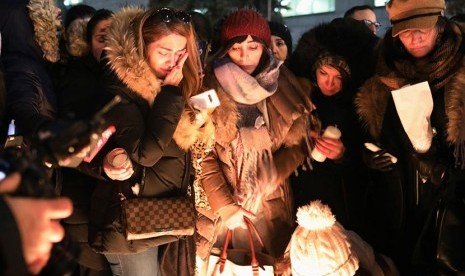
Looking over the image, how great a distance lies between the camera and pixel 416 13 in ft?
12.8

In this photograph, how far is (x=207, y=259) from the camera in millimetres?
3928

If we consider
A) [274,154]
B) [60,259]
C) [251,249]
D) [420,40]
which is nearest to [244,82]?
[274,154]

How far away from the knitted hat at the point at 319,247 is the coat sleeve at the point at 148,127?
3.28 feet

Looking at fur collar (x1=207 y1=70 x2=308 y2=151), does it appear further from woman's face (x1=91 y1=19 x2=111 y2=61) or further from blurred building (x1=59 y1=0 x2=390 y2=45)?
blurred building (x1=59 y1=0 x2=390 y2=45)

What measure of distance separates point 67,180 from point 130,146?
568 mm

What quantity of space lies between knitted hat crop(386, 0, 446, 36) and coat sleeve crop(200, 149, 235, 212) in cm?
144

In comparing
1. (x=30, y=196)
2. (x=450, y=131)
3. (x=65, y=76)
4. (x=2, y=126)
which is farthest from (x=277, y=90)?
(x=30, y=196)

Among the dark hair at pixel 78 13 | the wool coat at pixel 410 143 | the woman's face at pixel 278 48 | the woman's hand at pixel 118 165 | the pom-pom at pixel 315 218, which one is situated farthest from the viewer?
the dark hair at pixel 78 13

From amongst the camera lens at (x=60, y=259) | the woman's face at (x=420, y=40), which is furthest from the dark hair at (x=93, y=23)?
the camera lens at (x=60, y=259)

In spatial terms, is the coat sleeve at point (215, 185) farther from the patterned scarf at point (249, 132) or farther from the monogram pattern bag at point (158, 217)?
the monogram pattern bag at point (158, 217)

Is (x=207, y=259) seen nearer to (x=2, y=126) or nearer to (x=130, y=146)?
(x=130, y=146)

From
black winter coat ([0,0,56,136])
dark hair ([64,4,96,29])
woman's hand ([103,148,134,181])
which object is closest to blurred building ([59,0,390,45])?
dark hair ([64,4,96,29])

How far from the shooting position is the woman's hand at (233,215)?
3814 mm

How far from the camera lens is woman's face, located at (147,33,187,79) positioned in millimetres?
3416
